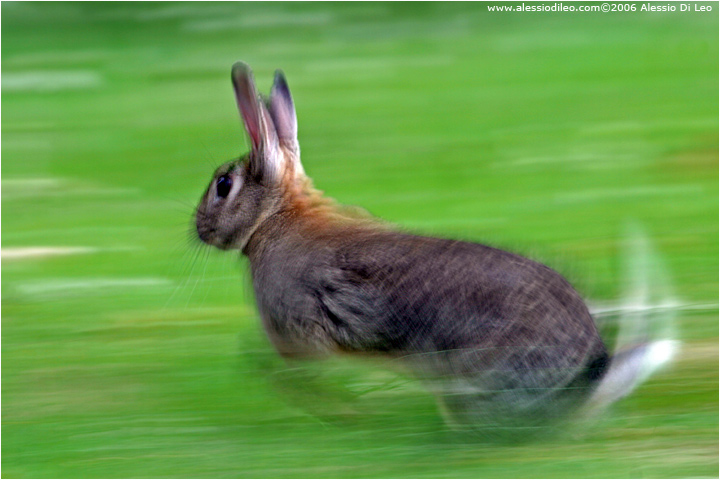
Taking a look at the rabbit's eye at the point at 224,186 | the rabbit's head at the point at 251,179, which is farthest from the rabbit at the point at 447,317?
the rabbit's eye at the point at 224,186

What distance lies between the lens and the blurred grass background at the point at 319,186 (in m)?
3.15

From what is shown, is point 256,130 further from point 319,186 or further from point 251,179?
point 319,186

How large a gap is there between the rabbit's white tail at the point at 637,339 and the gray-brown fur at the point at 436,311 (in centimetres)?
5

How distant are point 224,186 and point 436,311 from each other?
3.10 feet

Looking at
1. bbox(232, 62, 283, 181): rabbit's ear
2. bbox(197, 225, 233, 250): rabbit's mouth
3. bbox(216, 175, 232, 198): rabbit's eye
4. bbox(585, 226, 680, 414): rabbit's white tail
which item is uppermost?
bbox(232, 62, 283, 181): rabbit's ear

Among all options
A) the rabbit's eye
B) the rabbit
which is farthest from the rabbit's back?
the rabbit's eye

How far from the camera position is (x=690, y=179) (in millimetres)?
5668

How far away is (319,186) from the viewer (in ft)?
17.9

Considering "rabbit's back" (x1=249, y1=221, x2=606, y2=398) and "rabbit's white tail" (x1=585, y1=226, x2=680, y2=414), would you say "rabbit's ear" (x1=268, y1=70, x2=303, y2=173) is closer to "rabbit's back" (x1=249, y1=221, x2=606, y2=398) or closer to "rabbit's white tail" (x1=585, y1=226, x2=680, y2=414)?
"rabbit's back" (x1=249, y1=221, x2=606, y2=398)

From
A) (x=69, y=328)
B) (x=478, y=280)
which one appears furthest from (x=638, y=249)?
(x=69, y=328)

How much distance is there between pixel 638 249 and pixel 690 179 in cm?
203

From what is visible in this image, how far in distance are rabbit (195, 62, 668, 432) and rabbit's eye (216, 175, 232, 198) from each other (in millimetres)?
331

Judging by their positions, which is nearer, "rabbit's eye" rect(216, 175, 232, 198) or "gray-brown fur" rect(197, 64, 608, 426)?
"gray-brown fur" rect(197, 64, 608, 426)

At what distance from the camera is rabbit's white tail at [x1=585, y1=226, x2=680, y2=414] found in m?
2.95
